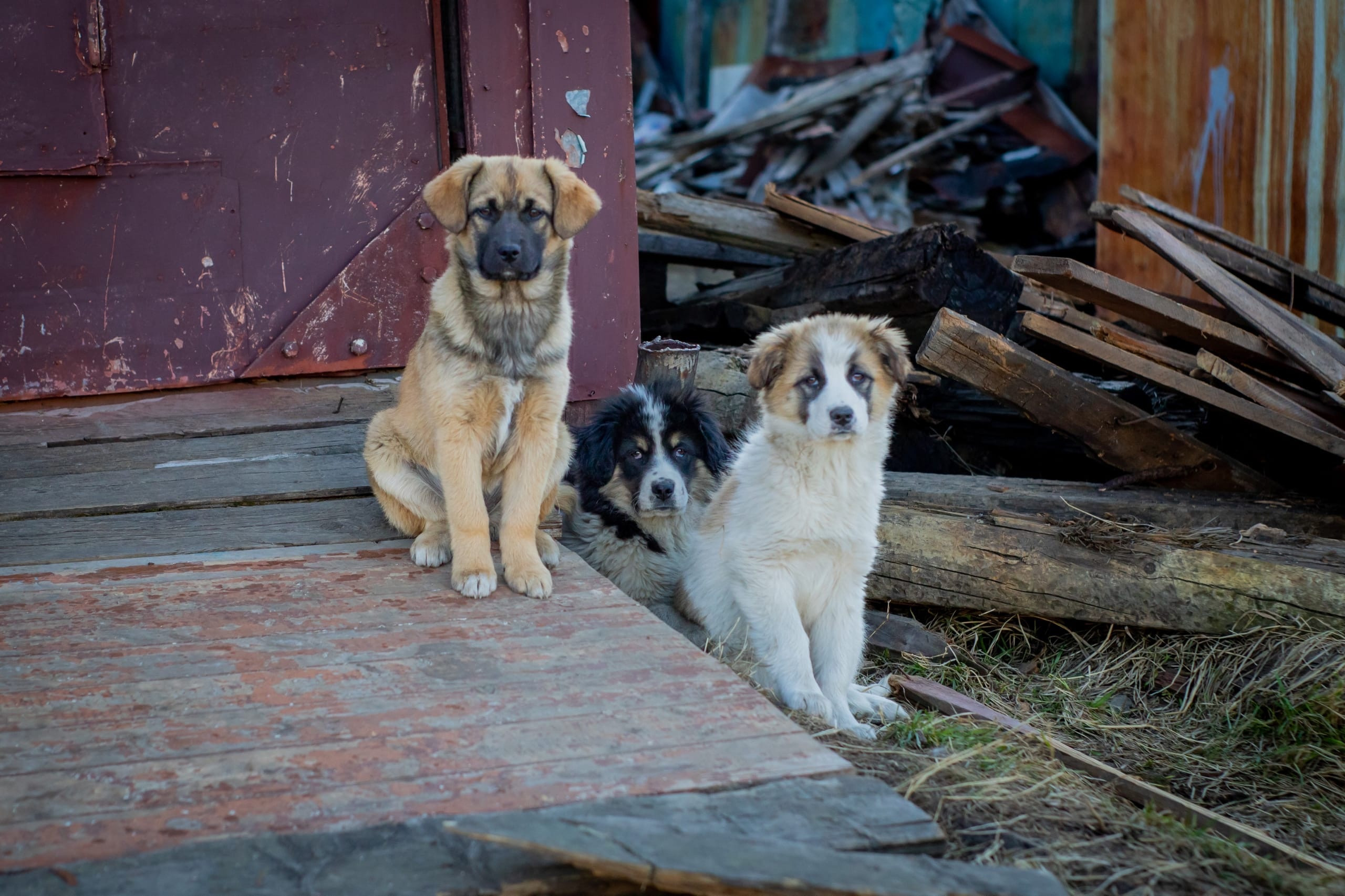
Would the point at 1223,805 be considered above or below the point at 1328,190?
below

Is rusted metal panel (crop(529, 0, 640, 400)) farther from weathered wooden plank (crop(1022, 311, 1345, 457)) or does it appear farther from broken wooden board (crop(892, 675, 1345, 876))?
broken wooden board (crop(892, 675, 1345, 876))

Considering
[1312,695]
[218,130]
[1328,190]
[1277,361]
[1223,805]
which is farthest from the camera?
[1328,190]

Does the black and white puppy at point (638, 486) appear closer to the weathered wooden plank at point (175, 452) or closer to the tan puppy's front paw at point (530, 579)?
the weathered wooden plank at point (175, 452)

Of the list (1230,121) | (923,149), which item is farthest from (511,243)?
(923,149)

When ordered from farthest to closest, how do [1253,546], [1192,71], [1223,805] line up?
1. [1192,71]
2. [1253,546]
3. [1223,805]

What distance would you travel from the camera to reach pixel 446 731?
2660mm

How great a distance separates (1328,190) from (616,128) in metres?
4.65

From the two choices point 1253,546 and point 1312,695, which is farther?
point 1253,546

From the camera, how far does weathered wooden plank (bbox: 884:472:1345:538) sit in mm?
4637

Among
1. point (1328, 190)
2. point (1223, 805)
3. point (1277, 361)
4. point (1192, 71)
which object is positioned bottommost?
point (1223, 805)

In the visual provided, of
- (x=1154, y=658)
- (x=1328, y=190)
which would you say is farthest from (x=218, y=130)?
(x=1328, y=190)

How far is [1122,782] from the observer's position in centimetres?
335

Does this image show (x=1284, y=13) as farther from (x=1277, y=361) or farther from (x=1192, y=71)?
(x=1277, y=361)

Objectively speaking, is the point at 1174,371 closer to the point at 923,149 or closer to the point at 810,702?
the point at 810,702
